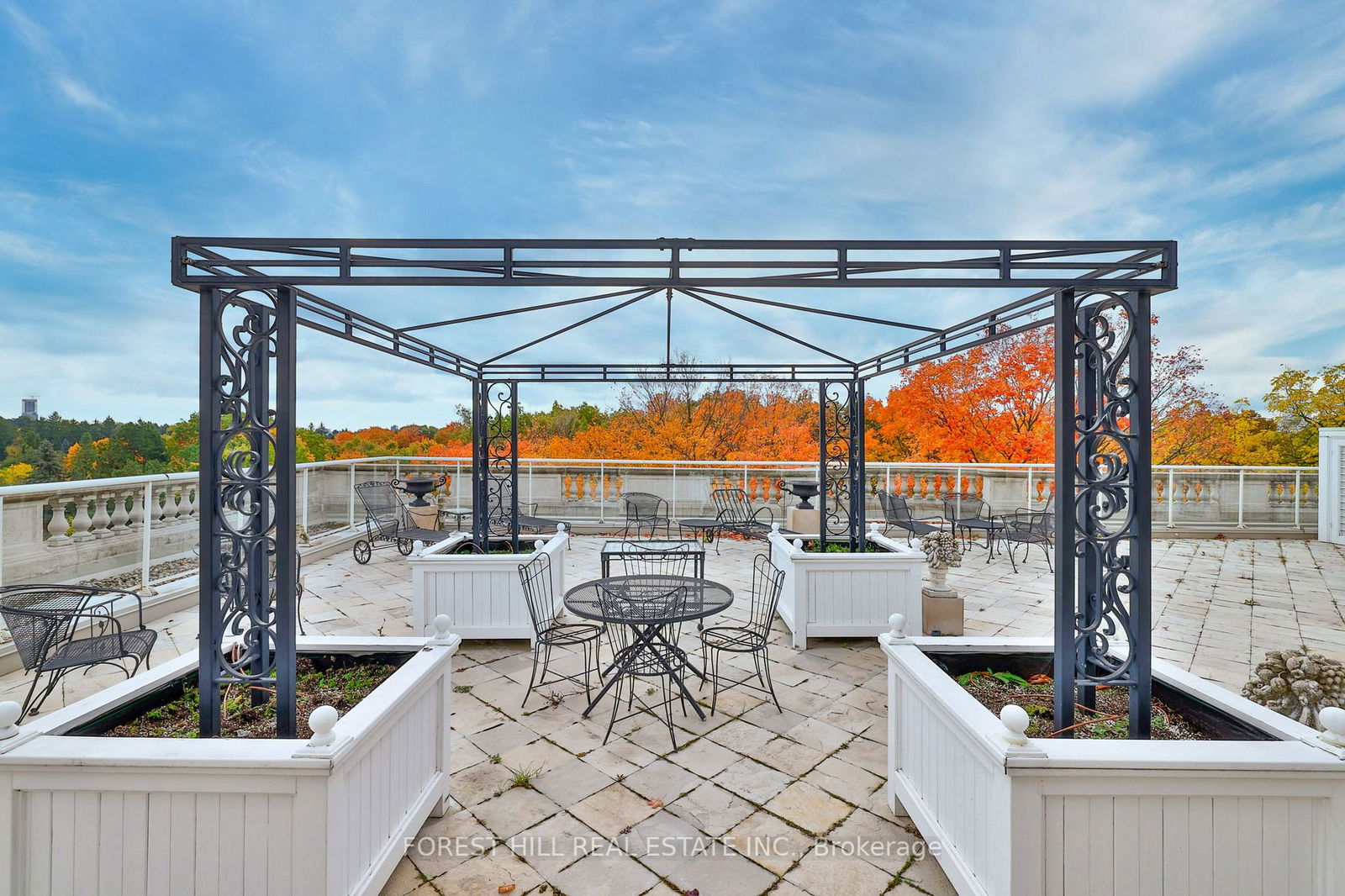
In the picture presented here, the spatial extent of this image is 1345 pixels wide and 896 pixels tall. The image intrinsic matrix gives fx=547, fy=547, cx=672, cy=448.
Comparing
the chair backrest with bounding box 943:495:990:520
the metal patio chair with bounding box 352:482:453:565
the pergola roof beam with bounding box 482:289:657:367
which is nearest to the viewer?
the pergola roof beam with bounding box 482:289:657:367

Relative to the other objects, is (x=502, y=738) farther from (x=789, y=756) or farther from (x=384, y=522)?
(x=384, y=522)

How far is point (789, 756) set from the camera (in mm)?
2553

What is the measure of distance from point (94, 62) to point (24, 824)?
986cm

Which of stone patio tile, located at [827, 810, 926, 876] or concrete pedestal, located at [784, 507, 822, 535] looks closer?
stone patio tile, located at [827, 810, 926, 876]

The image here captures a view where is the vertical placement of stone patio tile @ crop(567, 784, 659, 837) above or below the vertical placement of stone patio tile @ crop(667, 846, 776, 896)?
below

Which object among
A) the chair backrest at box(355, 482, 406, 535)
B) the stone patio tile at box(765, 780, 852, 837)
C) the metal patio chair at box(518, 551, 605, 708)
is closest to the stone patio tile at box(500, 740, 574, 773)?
the metal patio chair at box(518, 551, 605, 708)

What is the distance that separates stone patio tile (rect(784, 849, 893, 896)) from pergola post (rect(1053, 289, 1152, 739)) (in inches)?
32.5

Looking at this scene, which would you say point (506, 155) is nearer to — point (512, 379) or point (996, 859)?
point (512, 379)

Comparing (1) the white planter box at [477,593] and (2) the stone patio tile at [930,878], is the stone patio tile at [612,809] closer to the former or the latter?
(2) the stone patio tile at [930,878]

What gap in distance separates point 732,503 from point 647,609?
578 cm

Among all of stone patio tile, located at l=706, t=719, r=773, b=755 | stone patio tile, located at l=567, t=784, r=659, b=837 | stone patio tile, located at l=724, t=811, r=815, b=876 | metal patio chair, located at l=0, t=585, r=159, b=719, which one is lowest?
stone patio tile, located at l=706, t=719, r=773, b=755

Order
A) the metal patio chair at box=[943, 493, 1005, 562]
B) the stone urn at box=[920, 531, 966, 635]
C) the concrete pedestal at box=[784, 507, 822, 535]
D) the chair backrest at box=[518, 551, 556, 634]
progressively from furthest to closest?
the concrete pedestal at box=[784, 507, 822, 535], the metal patio chair at box=[943, 493, 1005, 562], the stone urn at box=[920, 531, 966, 635], the chair backrest at box=[518, 551, 556, 634]

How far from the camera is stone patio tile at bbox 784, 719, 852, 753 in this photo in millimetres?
2641

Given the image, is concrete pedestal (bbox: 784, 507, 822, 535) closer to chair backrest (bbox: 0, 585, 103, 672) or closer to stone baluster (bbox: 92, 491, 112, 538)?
chair backrest (bbox: 0, 585, 103, 672)
